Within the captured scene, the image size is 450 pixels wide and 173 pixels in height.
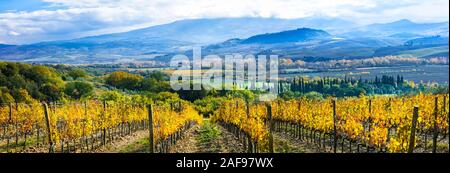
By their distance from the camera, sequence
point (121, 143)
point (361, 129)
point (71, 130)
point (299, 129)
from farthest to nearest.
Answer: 1. point (121, 143)
2. point (299, 129)
3. point (71, 130)
4. point (361, 129)

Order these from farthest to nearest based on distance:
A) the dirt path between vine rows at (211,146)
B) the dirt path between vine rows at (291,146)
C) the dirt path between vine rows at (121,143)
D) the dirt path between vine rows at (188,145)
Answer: the dirt path between vine rows at (121,143), the dirt path between vine rows at (188,145), the dirt path between vine rows at (211,146), the dirt path between vine rows at (291,146)

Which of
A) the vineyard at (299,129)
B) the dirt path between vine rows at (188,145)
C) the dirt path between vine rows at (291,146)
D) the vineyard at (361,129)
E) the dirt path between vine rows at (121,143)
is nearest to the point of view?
the vineyard at (361,129)

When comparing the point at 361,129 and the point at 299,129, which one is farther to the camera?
the point at 299,129

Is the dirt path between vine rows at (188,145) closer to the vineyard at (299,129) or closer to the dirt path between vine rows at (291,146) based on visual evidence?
A: the vineyard at (299,129)

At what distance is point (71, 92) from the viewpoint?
54.4 m

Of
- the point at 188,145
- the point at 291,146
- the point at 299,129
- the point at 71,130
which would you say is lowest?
the point at 188,145

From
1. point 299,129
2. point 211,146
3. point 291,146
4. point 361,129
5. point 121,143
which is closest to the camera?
point 361,129

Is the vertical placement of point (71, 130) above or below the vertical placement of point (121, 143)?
above

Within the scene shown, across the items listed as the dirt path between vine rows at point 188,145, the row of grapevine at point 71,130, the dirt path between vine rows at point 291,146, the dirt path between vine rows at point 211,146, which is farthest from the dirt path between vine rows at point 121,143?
the dirt path between vine rows at point 291,146

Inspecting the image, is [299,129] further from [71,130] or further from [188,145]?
[71,130]

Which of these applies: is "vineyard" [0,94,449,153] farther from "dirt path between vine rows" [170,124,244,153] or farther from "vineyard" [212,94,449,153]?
"dirt path between vine rows" [170,124,244,153]

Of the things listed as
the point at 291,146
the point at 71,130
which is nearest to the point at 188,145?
the point at 291,146
